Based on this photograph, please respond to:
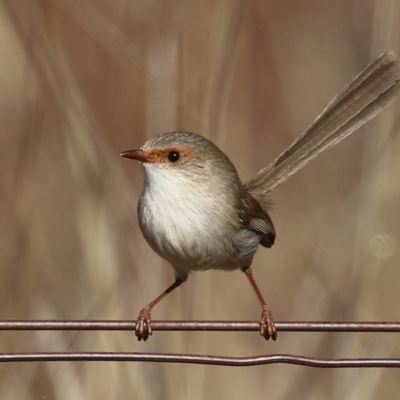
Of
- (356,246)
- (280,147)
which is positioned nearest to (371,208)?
(356,246)

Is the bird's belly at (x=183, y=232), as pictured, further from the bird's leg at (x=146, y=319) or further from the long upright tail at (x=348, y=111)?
the long upright tail at (x=348, y=111)

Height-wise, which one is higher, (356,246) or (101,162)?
(101,162)

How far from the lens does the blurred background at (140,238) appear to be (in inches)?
156

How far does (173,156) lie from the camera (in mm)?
3486

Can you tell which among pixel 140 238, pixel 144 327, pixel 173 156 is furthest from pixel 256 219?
pixel 140 238

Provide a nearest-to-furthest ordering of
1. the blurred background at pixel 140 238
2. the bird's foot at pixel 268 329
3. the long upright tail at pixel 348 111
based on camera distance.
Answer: the bird's foot at pixel 268 329
the long upright tail at pixel 348 111
the blurred background at pixel 140 238

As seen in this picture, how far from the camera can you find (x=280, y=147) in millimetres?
A: 6387

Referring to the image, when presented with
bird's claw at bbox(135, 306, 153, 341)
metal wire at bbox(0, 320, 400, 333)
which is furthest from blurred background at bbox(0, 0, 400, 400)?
metal wire at bbox(0, 320, 400, 333)

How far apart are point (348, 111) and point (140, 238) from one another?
1.82 meters

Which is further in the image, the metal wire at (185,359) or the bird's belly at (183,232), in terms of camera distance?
the bird's belly at (183,232)

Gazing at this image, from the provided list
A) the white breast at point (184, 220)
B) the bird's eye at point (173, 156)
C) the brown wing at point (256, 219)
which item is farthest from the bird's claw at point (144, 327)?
the bird's eye at point (173, 156)

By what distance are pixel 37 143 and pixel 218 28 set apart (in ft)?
3.65

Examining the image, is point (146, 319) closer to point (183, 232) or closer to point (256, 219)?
point (183, 232)

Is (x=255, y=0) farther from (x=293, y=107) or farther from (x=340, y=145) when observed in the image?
(x=340, y=145)
